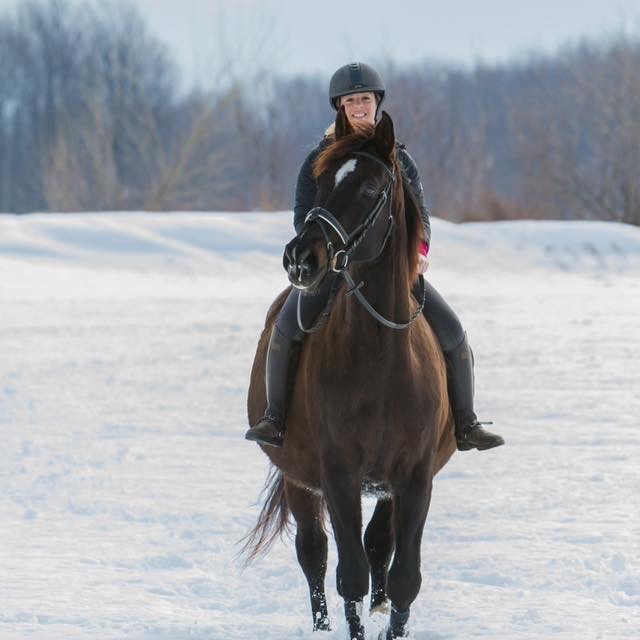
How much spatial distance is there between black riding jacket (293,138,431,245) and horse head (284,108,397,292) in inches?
14.4

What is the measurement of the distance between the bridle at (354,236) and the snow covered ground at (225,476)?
1480 millimetres

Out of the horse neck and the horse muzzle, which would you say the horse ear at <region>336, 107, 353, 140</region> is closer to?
the horse neck

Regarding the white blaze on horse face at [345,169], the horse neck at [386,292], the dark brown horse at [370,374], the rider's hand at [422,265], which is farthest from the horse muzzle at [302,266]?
the rider's hand at [422,265]

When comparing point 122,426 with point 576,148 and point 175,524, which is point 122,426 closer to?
point 175,524

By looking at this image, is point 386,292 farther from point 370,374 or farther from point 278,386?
point 278,386

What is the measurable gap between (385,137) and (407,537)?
1510mm

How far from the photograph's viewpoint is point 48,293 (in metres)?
19.0

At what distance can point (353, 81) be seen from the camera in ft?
15.2

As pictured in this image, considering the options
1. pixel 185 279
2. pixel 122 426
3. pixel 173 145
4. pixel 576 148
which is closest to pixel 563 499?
pixel 122 426

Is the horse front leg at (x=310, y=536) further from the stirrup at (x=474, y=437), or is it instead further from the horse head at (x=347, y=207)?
the horse head at (x=347, y=207)

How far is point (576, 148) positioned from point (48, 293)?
96.3 ft

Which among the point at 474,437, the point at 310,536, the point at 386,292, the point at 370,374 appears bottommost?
the point at 310,536

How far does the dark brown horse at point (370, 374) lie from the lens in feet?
12.5

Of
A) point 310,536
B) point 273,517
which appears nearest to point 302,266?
point 310,536
